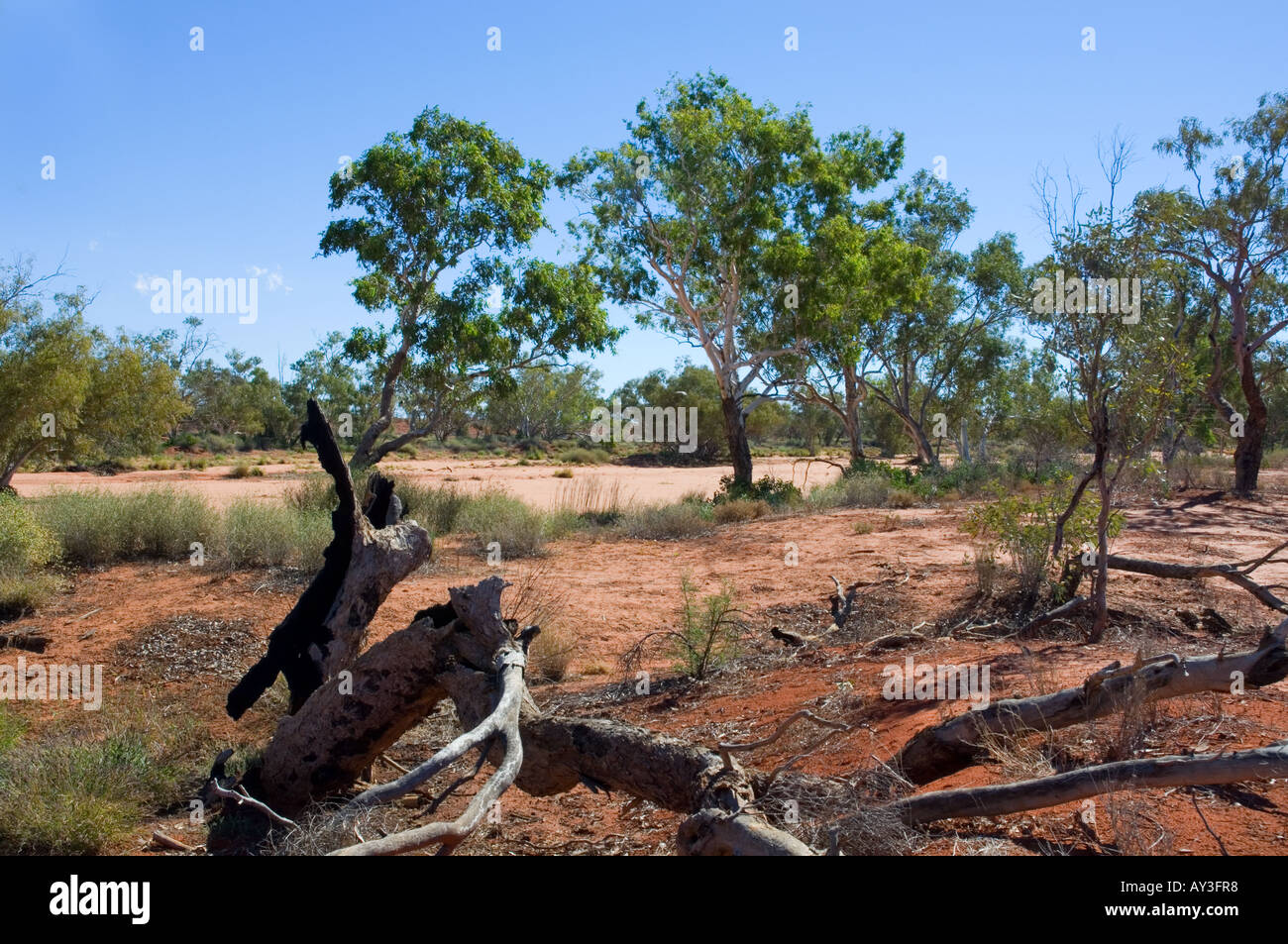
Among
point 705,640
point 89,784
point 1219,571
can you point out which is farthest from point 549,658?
point 1219,571

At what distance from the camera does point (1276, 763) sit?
11.3ft

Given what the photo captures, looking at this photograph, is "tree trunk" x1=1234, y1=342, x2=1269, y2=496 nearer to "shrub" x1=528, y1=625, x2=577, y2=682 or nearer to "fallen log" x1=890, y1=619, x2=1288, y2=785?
"shrub" x1=528, y1=625, x2=577, y2=682

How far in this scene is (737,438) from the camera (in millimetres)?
21578

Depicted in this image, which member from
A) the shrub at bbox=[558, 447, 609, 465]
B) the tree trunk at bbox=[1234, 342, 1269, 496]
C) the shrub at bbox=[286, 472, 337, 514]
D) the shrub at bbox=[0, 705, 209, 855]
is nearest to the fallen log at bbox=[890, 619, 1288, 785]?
the shrub at bbox=[0, 705, 209, 855]

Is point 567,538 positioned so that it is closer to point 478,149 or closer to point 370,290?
point 370,290

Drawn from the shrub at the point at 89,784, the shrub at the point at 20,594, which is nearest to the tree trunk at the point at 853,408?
the shrub at the point at 20,594

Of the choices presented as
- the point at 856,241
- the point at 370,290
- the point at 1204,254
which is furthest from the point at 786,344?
the point at 370,290

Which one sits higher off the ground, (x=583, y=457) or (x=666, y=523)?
(x=583, y=457)

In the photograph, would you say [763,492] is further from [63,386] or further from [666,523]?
[63,386]

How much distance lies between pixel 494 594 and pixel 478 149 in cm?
1429

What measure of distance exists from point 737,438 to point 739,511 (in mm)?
3221

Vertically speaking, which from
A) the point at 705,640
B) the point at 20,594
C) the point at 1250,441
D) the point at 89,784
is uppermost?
the point at 1250,441

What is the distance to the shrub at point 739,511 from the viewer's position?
730 inches
